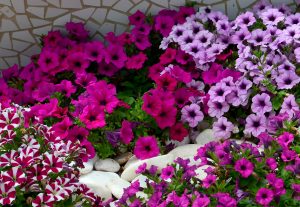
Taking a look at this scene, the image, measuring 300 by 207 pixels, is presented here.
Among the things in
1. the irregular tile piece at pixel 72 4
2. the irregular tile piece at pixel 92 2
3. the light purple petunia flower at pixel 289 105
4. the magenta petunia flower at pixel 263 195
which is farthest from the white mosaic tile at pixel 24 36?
the magenta petunia flower at pixel 263 195

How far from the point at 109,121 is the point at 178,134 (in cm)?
40

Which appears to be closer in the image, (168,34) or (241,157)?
(241,157)

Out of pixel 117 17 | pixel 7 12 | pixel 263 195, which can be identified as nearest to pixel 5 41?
pixel 7 12

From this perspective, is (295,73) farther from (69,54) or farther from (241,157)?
(69,54)

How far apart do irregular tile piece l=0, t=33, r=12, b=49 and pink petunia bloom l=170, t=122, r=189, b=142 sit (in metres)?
1.43

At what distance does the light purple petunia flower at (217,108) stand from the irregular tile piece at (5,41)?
1.54 meters

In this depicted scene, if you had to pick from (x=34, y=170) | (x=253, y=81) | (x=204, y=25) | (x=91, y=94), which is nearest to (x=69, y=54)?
(x=91, y=94)

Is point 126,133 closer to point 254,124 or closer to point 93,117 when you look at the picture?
point 93,117

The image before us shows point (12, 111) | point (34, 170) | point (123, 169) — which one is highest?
point (12, 111)

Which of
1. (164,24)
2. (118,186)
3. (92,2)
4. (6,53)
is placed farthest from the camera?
(6,53)

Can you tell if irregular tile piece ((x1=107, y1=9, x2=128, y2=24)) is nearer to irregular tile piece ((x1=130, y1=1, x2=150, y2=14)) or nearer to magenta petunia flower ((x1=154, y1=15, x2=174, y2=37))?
irregular tile piece ((x1=130, y1=1, x2=150, y2=14))

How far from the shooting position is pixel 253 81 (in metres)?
3.91

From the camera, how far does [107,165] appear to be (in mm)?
3732

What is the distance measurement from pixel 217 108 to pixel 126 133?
1.73ft
